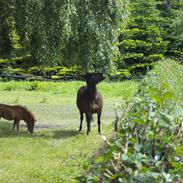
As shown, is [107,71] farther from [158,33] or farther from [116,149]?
[158,33]

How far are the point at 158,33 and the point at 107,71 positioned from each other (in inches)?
1049

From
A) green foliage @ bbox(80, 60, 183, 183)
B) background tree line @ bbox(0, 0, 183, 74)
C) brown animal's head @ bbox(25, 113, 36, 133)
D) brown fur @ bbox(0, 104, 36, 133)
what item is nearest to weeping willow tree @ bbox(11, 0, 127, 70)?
background tree line @ bbox(0, 0, 183, 74)

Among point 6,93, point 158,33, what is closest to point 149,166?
point 6,93

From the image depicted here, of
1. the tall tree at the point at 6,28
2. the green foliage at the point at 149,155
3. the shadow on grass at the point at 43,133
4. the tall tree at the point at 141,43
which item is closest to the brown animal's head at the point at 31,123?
the shadow on grass at the point at 43,133

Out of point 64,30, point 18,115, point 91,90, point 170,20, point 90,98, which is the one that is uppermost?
point 170,20

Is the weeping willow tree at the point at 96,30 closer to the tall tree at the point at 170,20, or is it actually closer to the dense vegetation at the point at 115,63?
the dense vegetation at the point at 115,63

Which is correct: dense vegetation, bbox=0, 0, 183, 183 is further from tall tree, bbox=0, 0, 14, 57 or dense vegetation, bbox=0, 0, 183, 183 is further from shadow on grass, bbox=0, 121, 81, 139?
shadow on grass, bbox=0, 121, 81, 139

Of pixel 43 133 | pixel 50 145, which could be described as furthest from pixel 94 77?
pixel 50 145

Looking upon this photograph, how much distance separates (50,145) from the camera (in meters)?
11.4

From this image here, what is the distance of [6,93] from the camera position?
2516 cm

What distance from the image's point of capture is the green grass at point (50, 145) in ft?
27.9

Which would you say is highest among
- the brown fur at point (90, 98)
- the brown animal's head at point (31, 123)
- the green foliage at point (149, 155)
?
the green foliage at point (149, 155)

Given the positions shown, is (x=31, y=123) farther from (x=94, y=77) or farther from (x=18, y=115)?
(x=94, y=77)

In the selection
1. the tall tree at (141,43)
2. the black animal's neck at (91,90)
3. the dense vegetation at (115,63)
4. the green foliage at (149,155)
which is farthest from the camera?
the tall tree at (141,43)
